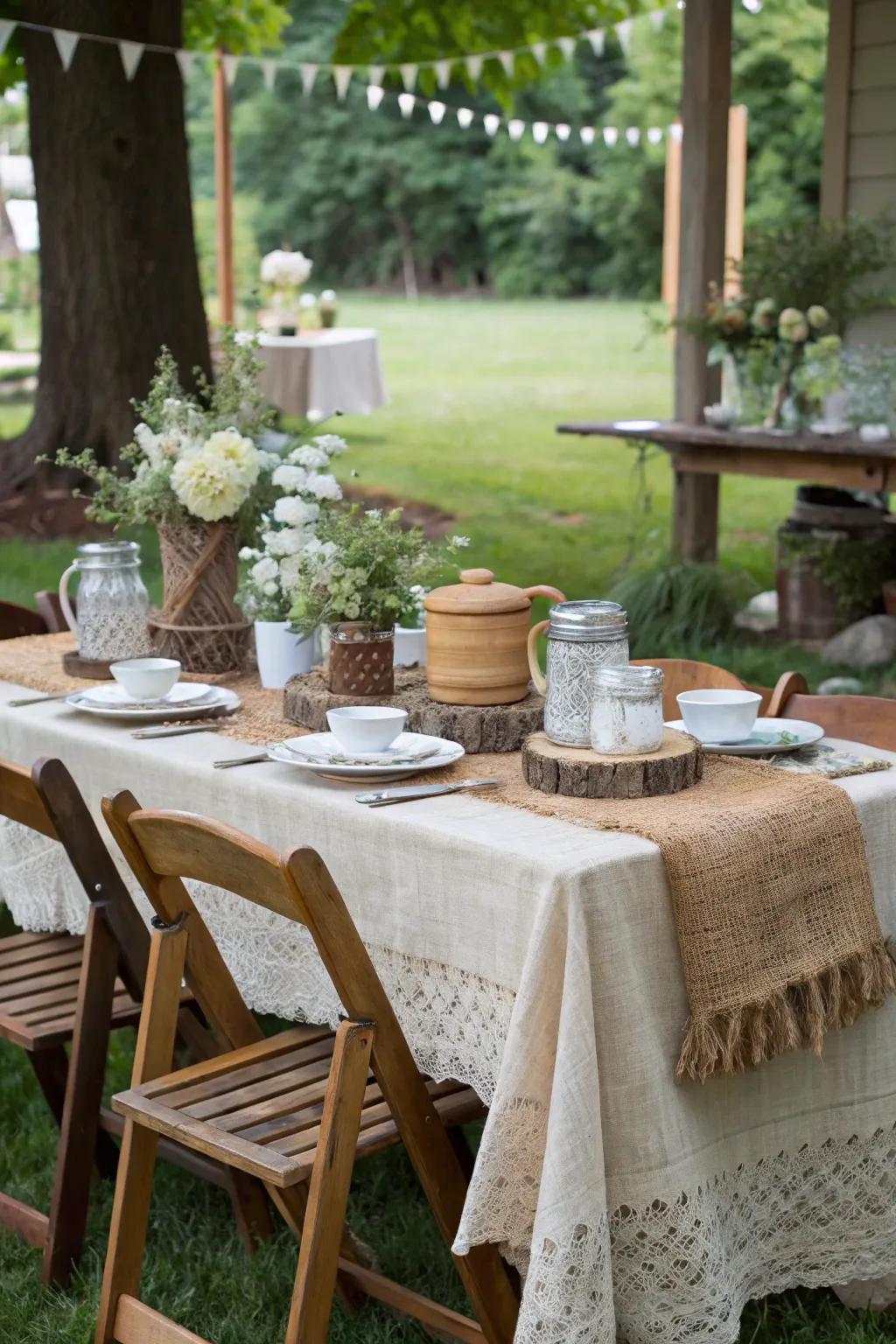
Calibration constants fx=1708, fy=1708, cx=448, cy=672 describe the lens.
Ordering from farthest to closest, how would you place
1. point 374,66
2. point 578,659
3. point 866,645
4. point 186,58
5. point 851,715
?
point 374,66
point 186,58
point 866,645
point 851,715
point 578,659

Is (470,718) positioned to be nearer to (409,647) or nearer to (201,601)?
(409,647)

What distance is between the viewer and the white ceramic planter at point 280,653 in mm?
3062

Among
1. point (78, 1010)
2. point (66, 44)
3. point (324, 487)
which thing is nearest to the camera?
point (78, 1010)

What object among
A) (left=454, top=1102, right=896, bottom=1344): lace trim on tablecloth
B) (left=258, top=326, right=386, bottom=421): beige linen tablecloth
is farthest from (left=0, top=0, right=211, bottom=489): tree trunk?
(left=454, top=1102, right=896, bottom=1344): lace trim on tablecloth

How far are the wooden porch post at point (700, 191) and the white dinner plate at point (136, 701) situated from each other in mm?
4620

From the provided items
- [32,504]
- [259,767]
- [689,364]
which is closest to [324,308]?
[32,504]

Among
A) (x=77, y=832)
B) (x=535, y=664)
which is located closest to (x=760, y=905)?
(x=535, y=664)

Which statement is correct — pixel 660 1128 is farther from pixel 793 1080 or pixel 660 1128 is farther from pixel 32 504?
pixel 32 504

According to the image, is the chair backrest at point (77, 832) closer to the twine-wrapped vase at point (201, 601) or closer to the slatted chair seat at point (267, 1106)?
the slatted chair seat at point (267, 1106)

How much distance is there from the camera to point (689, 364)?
24.0 feet

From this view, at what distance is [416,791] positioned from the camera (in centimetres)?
238

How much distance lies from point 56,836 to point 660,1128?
0.98 meters

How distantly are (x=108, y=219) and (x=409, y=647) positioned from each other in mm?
6163

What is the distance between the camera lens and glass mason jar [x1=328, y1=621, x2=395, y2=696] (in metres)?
2.77
